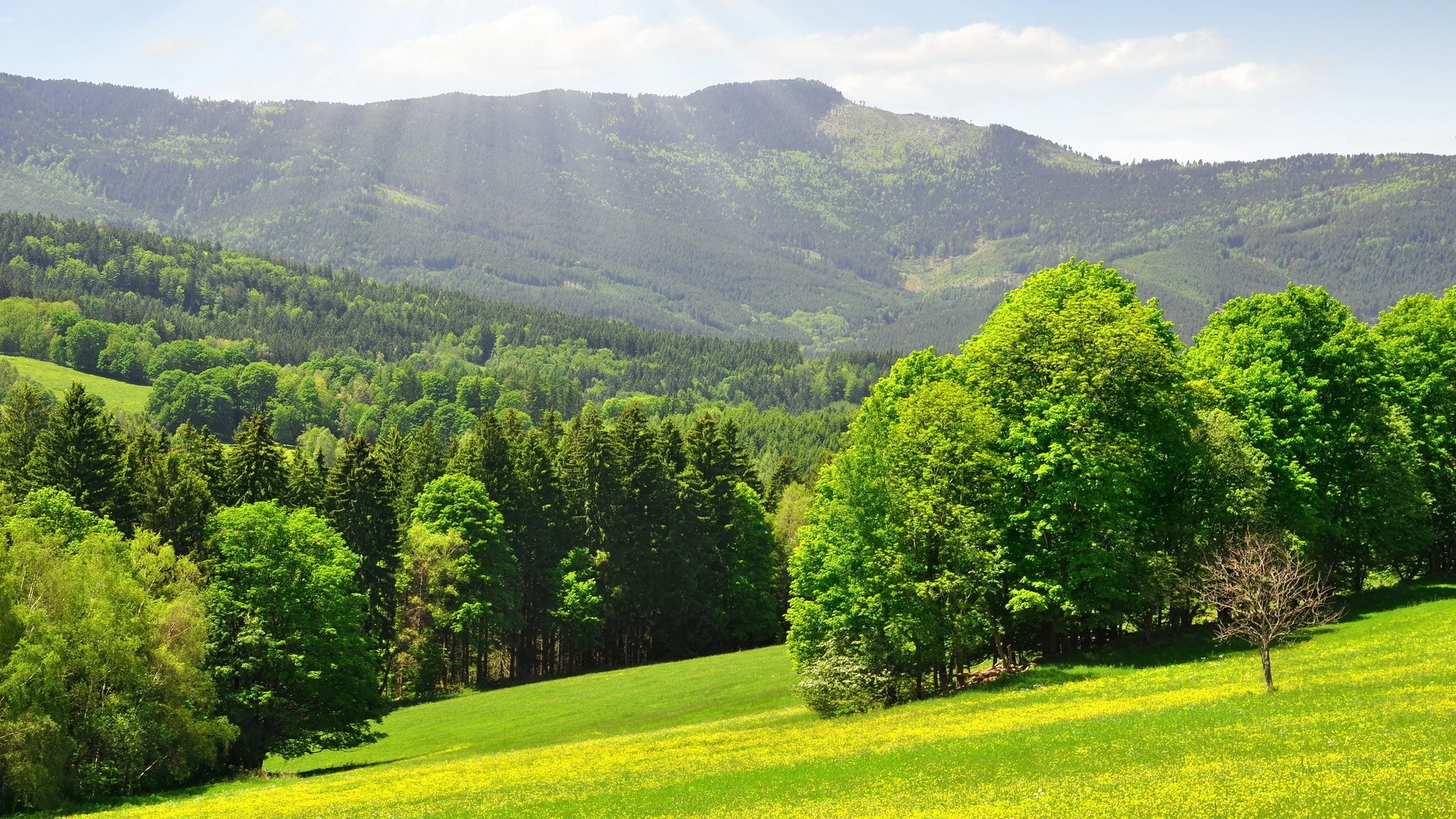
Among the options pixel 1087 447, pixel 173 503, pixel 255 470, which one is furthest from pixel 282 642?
pixel 1087 447

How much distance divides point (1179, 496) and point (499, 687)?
52505 mm

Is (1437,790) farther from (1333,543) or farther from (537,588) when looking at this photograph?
(537,588)

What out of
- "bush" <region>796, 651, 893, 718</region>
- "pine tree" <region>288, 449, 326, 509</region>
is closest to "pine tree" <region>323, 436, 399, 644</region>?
"pine tree" <region>288, 449, 326, 509</region>

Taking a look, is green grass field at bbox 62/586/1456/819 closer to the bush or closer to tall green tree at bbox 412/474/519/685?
the bush

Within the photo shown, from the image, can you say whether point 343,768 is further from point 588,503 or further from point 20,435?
point 588,503

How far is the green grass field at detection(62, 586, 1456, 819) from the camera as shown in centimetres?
2656

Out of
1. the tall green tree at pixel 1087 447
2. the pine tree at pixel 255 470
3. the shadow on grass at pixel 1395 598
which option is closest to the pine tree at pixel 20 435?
the pine tree at pixel 255 470

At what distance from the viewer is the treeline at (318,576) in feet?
163

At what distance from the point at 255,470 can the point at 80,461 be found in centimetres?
1057

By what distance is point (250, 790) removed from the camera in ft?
161

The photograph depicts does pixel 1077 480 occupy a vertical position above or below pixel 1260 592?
above

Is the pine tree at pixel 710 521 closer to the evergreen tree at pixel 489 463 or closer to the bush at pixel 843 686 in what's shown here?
the evergreen tree at pixel 489 463

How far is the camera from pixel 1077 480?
161 feet

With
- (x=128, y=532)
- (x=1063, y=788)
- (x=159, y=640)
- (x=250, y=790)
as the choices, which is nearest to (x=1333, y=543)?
→ (x=1063, y=788)
